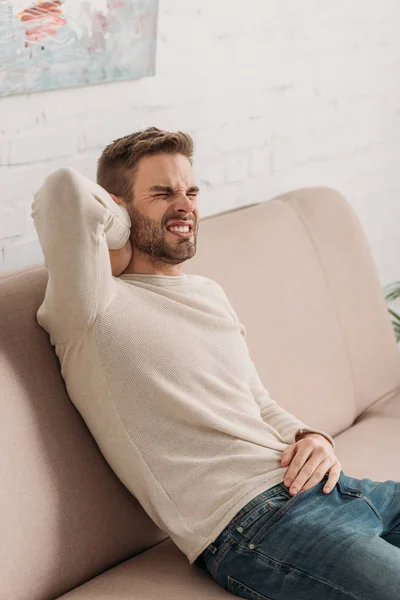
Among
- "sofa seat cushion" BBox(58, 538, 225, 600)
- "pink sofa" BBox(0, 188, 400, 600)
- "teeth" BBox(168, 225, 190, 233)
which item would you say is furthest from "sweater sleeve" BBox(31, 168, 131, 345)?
"sofa seat cushion" BBox(58, 538, 225, 600)

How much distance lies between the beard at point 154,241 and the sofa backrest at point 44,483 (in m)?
0.20

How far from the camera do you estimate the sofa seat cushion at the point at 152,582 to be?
1488mm

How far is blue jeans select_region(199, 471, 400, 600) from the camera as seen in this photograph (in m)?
1.43

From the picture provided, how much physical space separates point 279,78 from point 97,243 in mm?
1441

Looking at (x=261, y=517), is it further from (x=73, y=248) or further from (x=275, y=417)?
(x=73, y=248)

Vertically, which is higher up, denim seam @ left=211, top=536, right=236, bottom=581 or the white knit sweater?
the white knit sweater

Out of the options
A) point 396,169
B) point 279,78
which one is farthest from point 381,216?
point 279,78

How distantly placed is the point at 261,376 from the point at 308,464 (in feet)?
1.42

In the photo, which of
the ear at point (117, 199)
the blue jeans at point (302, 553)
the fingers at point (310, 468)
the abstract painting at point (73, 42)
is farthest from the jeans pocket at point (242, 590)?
the abstract painting at point (73, 42)

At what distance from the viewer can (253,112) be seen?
2668 millimetres

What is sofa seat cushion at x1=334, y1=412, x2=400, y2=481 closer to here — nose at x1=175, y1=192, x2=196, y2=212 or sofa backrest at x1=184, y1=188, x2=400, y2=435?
sofa backrest at x1=184, y1=188, x2=400, y2=435

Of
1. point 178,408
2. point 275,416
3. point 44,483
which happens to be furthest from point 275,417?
point 44,483

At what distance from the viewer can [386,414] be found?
7.63 feet

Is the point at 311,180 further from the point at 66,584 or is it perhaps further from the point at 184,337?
the point at 66,584
